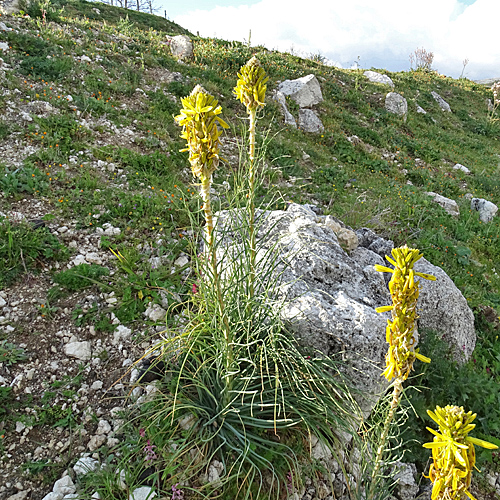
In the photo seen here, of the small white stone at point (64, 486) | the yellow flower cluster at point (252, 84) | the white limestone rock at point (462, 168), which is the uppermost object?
the yellow flower cluster at point (252, 84)

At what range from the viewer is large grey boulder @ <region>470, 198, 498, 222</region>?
9422mm

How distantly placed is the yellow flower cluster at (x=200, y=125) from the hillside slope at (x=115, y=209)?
693 millimetres

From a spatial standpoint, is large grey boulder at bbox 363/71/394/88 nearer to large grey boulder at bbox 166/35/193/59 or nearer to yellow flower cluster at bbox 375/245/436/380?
large grey boulder at bbox 166/35/193/59

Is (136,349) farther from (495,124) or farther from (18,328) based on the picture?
(495,124)

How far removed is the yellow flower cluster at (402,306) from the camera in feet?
6.13

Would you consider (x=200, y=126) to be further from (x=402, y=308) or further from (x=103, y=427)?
(x=103, y=427)

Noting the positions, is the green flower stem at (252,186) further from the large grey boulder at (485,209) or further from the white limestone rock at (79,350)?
the large grey boulder at (485,209)

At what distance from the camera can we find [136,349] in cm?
383

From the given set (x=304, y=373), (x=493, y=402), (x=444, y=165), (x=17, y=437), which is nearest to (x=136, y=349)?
(x=17, y=437)

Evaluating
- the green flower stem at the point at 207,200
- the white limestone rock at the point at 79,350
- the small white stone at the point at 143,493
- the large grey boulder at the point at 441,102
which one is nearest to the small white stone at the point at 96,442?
the small white stone at the point at 143,493

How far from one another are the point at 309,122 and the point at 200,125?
10.4 meters

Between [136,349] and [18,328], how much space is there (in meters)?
1.25

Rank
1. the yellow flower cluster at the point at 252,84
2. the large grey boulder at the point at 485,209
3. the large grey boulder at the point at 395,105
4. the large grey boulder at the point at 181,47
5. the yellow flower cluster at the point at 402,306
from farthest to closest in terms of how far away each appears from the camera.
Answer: the large grey boulder at the point at 395,105 → the large grey boulder at the point at 181,47 → the large grey boulder at the point at 485,209 → the yellow flower cluster at the point at 252,84 → the yellow flower cluster at the point at 402,306

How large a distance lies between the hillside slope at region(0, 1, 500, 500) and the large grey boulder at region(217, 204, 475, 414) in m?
0.55
